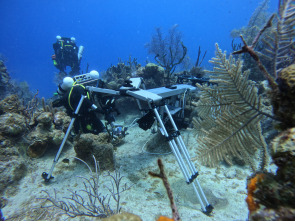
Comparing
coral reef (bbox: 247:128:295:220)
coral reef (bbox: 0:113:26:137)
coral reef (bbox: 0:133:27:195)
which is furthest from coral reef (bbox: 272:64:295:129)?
coral reef (bbox: 0:113:26:137)

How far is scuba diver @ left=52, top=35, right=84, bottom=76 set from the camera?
1172cm

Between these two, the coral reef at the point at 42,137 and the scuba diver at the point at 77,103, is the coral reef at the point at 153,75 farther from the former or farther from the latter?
the coral reef at the point at 42,137

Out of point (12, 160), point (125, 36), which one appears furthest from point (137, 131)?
point (125, 36)

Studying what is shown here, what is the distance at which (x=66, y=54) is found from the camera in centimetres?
1184

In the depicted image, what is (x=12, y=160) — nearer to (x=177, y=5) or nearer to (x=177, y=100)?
(x=177, y=100)

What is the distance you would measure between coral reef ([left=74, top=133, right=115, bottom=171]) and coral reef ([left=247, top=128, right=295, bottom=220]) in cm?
318

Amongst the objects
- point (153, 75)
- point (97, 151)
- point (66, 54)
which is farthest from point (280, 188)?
point (66, 54)

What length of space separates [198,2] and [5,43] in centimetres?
17291

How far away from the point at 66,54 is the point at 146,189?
1232 centimetres

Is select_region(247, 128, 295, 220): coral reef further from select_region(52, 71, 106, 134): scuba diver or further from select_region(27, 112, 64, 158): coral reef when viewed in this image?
select_region(27, 112, 64, 158): coral reef

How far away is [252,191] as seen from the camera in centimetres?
129

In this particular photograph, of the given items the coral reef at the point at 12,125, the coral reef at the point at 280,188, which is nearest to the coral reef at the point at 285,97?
the coral reef at the point at 280,188

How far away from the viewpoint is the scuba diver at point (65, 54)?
11.7 metres

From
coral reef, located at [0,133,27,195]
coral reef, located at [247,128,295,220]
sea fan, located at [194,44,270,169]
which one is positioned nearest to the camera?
coral reef, located at [247,128,295,220]
